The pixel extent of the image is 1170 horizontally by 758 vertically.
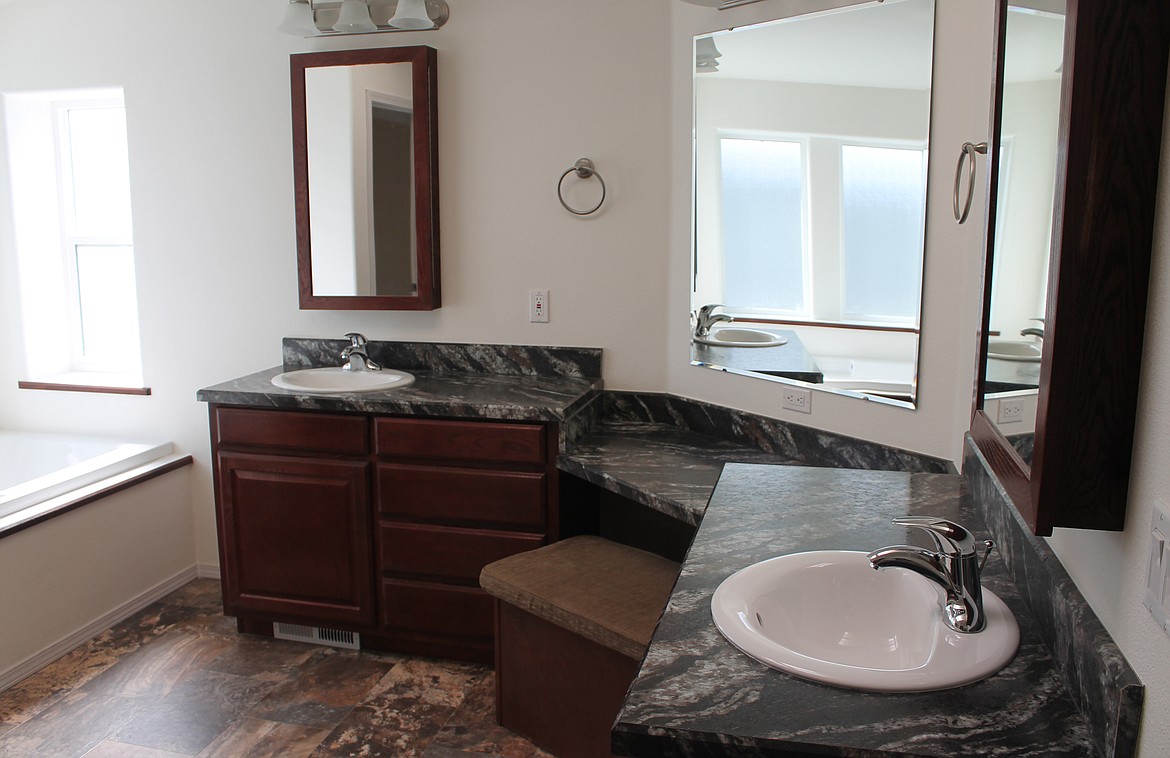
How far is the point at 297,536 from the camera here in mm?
2998

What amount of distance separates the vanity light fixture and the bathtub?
165 cm

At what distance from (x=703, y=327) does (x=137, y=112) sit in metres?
2.32

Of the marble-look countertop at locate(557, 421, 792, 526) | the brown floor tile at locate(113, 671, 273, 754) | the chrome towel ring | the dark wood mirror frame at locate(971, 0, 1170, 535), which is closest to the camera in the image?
the dark wood mirror frame at locate(971, 0, 1170, 535)

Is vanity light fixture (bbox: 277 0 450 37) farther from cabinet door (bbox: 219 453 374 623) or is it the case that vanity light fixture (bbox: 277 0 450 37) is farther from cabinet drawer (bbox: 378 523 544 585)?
cabinet drawer (bbox: 378 523 544 585)

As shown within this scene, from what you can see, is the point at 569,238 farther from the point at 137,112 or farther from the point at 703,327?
the point at 137,112

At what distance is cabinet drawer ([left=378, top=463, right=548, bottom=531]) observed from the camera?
2.75 meters

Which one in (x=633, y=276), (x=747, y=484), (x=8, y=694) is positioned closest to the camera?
(x=747, y=484)

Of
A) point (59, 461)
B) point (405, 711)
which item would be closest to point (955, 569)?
point (405, 711)

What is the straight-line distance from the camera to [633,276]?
3.09 metres

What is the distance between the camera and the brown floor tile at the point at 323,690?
263cm

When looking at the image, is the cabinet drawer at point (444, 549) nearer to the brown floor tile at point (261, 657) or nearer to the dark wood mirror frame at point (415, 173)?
the brown floor tile at point (261, 657)

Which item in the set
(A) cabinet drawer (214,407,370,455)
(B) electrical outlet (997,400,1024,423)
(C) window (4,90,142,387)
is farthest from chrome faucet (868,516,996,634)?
(C) window (4,90,142,387)

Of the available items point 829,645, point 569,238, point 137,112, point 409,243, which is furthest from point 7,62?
point 829,645

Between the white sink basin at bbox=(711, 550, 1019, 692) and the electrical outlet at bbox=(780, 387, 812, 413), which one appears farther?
the electrical outlet at bbox=(780, 387, 812, 413)
